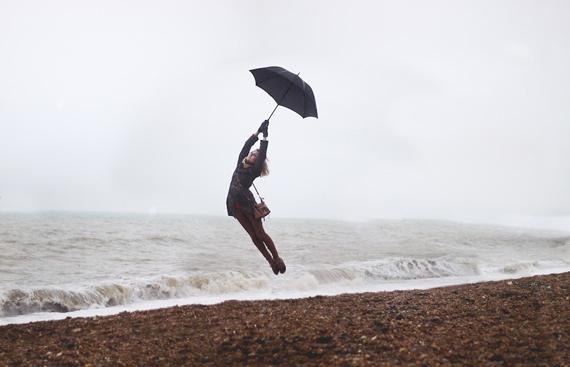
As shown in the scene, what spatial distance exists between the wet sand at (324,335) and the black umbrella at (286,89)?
3.37 metres

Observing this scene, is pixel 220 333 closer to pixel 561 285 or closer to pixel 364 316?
pixel 364 316

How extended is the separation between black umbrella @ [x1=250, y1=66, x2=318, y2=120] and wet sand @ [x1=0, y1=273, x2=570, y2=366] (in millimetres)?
3373

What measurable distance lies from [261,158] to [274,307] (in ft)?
11.2

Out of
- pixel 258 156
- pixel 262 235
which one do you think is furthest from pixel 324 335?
pixel 258 156

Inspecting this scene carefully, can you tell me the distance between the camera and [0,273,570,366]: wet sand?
5.84 meters

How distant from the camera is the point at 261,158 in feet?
23.8

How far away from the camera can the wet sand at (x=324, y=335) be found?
5.84 meters

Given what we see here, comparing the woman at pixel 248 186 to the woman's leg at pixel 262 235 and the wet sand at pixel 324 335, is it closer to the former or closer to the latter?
the woman's leg at pixel 262 235

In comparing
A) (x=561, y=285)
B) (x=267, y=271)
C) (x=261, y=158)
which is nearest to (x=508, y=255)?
(x=267, y=271)

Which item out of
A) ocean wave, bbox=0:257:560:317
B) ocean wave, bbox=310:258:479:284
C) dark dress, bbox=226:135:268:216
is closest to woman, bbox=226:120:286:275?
dark dress, bbox=226:135:268:216

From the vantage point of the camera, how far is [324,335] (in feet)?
21.6

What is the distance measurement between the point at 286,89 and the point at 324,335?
375 cm

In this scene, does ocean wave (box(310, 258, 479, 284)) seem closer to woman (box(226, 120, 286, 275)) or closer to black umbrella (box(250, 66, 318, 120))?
woman (box(226, 120, 286, 275))

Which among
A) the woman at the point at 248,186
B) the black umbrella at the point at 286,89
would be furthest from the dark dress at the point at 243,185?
the black umbrella at the point at 286,89
